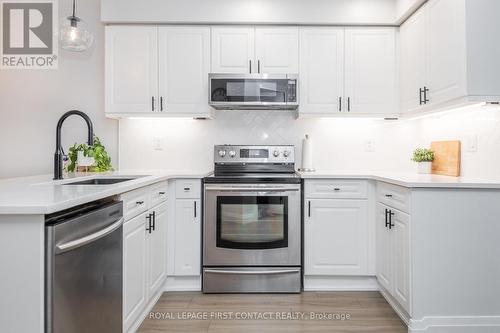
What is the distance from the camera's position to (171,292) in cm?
275

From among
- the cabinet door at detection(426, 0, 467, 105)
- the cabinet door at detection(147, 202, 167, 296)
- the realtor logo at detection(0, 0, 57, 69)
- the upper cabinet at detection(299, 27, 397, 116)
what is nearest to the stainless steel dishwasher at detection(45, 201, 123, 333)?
the cabinet door at detection(147, 202, 167, 296)

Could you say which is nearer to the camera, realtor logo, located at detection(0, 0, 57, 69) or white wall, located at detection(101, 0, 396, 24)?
white wall, located at detection(101, 0, 396, 24)

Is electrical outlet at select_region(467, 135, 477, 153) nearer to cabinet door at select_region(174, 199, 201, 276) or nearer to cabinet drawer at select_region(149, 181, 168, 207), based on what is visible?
cabinet door at select_region(174, 199, 201, 276)

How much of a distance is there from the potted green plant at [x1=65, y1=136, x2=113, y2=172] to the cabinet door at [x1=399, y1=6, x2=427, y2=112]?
8.67ft

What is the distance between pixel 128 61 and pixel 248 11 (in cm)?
116

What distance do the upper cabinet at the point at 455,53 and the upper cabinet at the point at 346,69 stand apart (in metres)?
0.35

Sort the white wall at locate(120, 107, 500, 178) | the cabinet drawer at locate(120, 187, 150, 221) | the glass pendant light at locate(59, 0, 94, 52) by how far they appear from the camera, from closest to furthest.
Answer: the cabinet drawer at locate(120, 187, 150, 221), the glass pendant light at locate(59, 0, 94, 52), the white wall at locate(120, 107, 500, 178)

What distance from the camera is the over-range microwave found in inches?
114

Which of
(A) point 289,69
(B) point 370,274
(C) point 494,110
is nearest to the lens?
(C) point 494,110

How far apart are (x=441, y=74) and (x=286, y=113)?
139 cm

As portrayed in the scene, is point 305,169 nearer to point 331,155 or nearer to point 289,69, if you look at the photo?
point 331,155

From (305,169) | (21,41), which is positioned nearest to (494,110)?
(305,169)

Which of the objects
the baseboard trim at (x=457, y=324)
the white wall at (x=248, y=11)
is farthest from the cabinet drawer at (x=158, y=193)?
the baseboard trim at (x=457, y=324)

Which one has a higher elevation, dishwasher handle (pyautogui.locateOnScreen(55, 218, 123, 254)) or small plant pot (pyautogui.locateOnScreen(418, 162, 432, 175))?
A: small plant pot (pyautogui.locateOnScreen(418, 162, 432, 175))
